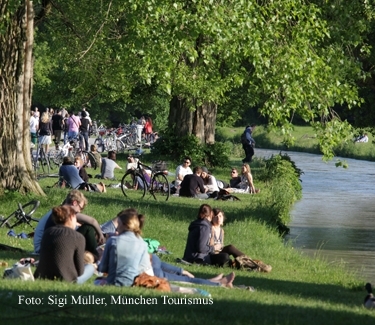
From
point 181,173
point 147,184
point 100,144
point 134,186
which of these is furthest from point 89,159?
point 100,144

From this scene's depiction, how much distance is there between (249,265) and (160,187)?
12.5m

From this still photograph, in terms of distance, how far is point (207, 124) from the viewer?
158ft

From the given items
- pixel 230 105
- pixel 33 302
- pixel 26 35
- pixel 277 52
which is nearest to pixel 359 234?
pixel 277 52

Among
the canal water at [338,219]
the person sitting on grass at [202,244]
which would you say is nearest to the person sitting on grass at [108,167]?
the canal water at [338,219]

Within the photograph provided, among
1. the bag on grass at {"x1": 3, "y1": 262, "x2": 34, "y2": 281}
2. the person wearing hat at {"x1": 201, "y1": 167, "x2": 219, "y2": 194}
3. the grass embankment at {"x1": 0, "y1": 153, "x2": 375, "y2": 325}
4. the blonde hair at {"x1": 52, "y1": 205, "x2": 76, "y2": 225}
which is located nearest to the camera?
the grass embankment at {"x1": 0, "y1": 153, "x2": 375, "y2": 325}

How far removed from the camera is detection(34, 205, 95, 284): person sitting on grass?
12266mm

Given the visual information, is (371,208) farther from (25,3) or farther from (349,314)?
(349,314)

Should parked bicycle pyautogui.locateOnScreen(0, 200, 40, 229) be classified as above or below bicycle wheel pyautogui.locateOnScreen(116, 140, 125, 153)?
below

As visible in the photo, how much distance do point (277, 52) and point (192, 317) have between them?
13.0 metres

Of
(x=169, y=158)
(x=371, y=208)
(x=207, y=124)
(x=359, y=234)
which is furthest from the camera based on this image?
(x=207, y=124)

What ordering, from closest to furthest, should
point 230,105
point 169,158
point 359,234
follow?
point 359,234 → point 169,158 → point 230,105

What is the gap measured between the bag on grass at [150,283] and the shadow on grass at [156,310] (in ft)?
1.45

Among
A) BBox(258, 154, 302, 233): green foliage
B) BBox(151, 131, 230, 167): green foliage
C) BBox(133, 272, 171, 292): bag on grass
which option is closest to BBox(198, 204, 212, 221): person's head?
BBox(133, 272, 171, 292): bag on grass

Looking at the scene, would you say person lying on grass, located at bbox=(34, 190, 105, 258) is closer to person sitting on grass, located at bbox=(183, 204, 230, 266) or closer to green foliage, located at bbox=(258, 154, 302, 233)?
person sitting on grass, located at bbox=(183, 204, 230, 266)
